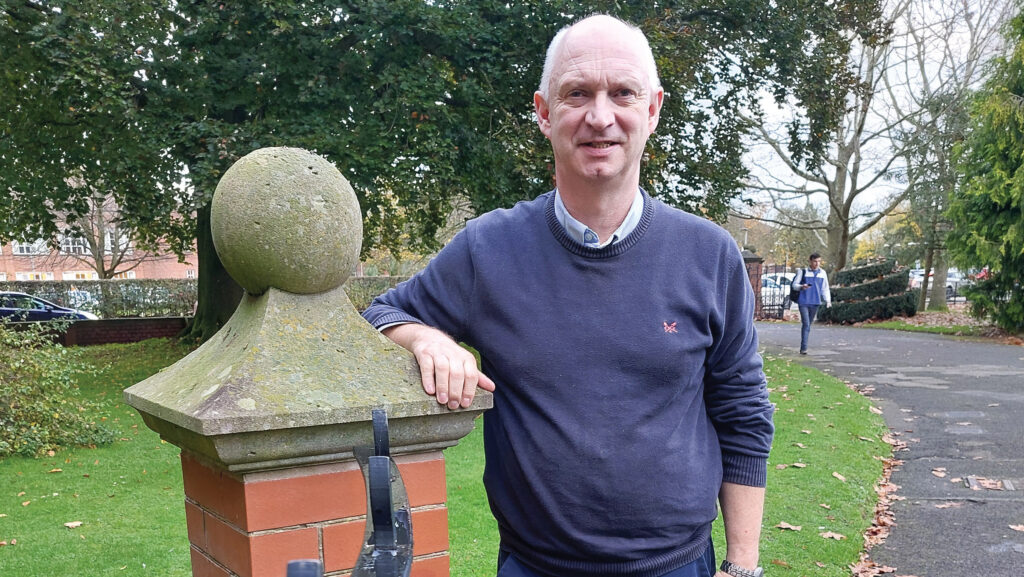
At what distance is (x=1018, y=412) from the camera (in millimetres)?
8375

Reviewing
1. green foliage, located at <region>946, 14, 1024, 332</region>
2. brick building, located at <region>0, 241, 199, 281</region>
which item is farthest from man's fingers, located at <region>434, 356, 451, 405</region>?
brick building, located at <region>0, 241, 199, 281</region>

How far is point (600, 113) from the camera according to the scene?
5.75 ft

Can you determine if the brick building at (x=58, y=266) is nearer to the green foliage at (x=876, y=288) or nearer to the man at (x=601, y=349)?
the green foliage at (x=876, y=288)

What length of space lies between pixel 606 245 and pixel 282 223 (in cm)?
72

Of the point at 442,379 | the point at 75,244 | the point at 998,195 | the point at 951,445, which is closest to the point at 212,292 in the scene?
the point at 951,445

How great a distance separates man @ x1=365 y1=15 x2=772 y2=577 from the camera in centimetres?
170

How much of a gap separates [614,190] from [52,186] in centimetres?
1373

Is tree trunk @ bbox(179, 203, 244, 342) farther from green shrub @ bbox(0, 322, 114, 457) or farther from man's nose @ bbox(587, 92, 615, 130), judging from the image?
man's nose @ bbox(587, 92, 615, 130)

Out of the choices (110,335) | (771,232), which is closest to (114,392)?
(110,335)

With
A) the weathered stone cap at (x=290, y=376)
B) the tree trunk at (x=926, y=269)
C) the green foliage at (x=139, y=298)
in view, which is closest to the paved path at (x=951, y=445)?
the weathered stone cap at (x=290, y=376)

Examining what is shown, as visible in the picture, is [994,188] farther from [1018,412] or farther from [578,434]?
[578,434]

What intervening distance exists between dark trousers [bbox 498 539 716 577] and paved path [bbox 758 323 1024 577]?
3.26m

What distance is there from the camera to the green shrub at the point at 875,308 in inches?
886

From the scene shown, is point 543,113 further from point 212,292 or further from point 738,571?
point 212,292
